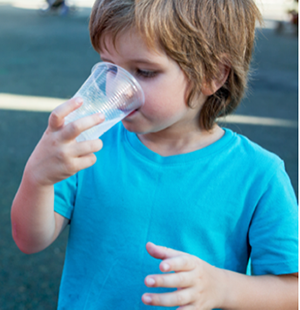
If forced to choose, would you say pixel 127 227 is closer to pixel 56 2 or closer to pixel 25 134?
pixel 25 134

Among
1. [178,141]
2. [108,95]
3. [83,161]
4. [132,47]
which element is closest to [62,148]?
[83,161]

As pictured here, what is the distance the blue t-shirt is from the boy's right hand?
0.99 ft

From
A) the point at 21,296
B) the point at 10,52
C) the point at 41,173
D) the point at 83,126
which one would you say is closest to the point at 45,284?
the point at 21,296

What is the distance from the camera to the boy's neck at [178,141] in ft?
4.34

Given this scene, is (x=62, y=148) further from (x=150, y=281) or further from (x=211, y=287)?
(x=211, y=287)

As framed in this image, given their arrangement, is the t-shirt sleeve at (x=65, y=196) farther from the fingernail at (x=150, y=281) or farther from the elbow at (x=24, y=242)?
the fingernail at (x=150, y=281)

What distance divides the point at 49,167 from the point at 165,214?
0.43 m

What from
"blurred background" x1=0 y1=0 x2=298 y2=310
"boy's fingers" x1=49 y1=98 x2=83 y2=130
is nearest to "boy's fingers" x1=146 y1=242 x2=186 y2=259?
"boy's fingers" x1=49 y1=98 x2=83 y2=130

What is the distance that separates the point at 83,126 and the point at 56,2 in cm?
1599

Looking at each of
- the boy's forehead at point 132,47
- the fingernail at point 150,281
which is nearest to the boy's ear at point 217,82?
the boy's forehead at point 132,47

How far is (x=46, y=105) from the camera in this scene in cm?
536

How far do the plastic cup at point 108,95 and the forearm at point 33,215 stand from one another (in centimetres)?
18

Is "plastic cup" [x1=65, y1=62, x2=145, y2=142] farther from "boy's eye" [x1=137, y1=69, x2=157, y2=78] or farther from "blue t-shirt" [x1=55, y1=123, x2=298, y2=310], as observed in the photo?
"blue t-shirt" [x1=55, y1=123, x2=298, y2=310]

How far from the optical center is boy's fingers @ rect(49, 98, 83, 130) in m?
0.92
